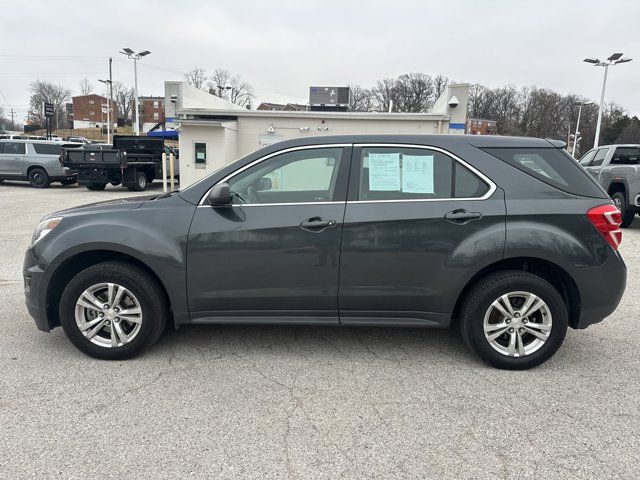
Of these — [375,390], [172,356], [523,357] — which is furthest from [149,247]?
[523,357]

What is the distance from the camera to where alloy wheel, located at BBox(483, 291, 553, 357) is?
3381 mm

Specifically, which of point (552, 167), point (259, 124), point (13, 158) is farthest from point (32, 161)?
point (552, 167)

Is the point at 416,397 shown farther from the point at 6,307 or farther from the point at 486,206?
the point at 6,307

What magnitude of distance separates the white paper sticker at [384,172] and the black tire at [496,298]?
1.00 meters

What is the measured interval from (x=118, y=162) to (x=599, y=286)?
17.4m

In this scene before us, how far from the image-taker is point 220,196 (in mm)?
3336

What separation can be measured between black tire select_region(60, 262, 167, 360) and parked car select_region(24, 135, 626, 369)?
11 millimetres

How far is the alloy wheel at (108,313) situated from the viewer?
349 centimetres

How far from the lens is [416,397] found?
308cm

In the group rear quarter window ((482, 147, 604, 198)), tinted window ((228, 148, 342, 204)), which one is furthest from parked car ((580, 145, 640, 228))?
tinted window ((228, 148, 342, 204))

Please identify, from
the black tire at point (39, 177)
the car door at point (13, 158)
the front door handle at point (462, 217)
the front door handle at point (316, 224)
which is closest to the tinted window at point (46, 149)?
the car door at point (13, 158)

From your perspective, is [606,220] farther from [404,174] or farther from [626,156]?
[626,156]

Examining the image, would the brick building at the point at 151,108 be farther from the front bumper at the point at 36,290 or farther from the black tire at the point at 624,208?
the front bumper at the point at 36,290

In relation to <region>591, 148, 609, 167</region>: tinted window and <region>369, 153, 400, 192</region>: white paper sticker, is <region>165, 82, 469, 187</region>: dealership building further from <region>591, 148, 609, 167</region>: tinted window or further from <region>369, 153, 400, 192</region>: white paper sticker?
<region>369, 153, 400, 192</region>: white paper sticker
